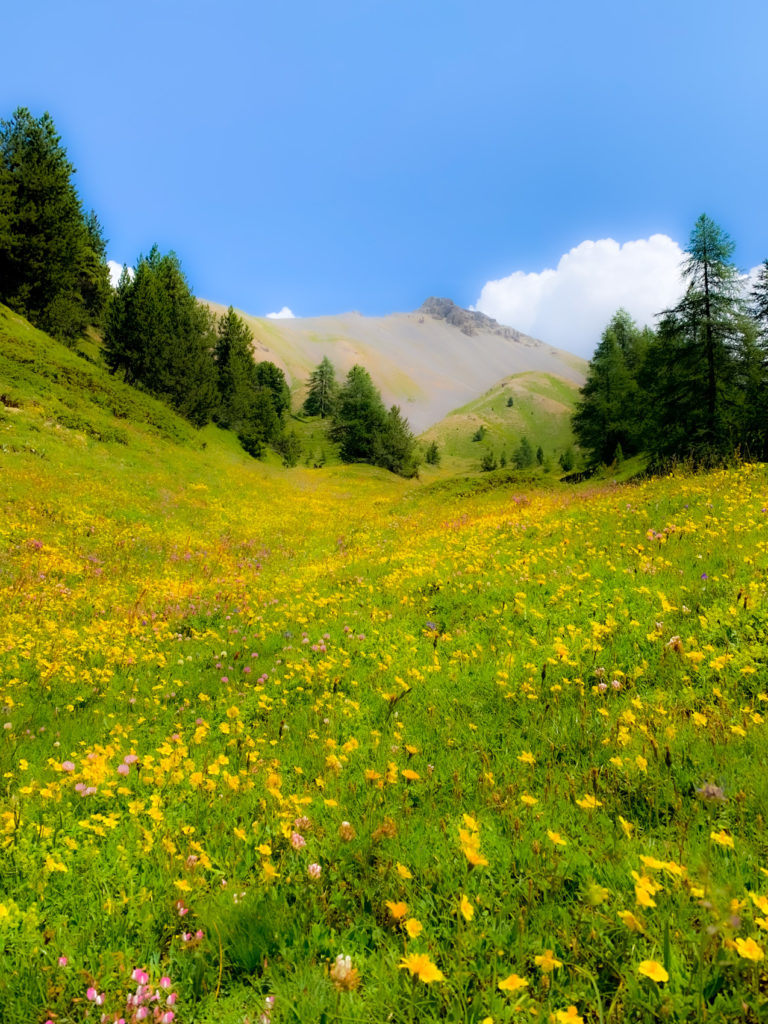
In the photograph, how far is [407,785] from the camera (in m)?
3.62

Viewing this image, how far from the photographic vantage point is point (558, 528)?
1022 cm

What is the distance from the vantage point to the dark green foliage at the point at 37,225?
3588cm

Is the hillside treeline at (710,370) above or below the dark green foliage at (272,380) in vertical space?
below

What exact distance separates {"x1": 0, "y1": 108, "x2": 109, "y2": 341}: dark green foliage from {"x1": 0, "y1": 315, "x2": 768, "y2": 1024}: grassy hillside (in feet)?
129

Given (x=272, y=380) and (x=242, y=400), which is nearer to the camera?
(x=242, y=400)

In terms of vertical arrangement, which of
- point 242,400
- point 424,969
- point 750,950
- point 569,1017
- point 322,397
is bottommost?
point 569,1017

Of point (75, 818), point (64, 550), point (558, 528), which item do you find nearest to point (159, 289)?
point (64, 550)

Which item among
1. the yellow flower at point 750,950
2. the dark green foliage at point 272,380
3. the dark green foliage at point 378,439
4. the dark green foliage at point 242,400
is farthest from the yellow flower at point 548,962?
the dark green foliage at point 272,380

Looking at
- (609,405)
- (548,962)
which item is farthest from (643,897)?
(609,405)

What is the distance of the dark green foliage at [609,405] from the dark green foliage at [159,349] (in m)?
41.7

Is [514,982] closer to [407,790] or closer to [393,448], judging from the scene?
[407,790]

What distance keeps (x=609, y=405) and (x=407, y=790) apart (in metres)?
52.7

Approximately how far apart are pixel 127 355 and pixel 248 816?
4965 cm

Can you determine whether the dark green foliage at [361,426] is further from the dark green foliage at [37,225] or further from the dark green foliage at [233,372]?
the dark green foliage at [37,225]
